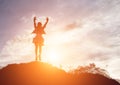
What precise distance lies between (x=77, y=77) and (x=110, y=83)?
13.1 ft

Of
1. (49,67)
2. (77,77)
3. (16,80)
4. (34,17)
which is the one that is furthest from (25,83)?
(34,17)

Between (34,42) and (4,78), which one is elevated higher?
(34,42)

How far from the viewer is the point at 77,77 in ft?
115

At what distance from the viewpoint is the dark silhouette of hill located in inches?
1319

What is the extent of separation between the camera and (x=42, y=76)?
33875 mm

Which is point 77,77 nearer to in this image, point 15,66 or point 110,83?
point 110,83

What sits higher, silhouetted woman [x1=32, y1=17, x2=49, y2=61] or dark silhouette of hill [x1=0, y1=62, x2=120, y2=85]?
silhouetted woman [x1=32, y1=17, x2=49, y2=61]

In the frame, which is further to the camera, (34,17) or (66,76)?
(34,17)

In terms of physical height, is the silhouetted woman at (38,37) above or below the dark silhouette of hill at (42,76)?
above

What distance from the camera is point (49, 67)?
35.0 m

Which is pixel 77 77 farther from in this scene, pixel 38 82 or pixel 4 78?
pixel 4 78

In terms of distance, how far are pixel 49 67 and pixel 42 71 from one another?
1.13 metres

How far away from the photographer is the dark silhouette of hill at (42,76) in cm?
3350

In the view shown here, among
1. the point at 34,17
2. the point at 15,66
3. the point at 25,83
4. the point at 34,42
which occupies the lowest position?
the point at 25,83
